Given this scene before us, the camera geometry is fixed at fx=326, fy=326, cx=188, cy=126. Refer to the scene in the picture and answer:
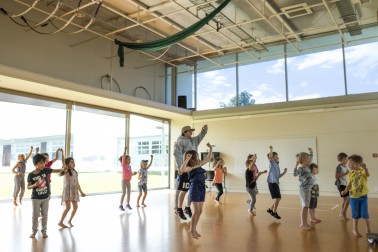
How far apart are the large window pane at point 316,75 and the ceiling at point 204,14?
785 millimetres

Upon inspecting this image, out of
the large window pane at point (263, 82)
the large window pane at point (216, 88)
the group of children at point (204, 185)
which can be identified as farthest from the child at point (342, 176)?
the large window pane at point (216, 88)

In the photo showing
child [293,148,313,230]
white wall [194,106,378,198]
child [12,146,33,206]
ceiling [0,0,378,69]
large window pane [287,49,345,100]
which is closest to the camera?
child [293,148,313,230]

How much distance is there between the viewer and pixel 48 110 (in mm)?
10180

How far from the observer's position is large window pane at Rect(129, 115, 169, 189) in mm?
12945

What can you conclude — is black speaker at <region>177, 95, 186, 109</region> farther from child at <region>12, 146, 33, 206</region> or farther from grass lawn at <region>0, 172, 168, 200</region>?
child at <region>12, 146, 33, 206</region>

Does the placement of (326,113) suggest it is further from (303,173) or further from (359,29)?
(303,173)

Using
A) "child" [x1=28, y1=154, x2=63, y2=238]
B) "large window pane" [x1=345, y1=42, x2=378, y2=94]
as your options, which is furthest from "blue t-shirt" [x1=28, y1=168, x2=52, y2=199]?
"large window pane" [x1=345, y1=42, x2=378, y2=94]

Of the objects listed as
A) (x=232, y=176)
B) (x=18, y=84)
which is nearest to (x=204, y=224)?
(x=18, y=84)

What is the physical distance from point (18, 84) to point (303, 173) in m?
7.15

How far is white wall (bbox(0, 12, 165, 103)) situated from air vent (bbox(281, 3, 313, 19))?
235 inches

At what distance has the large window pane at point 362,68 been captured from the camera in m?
10.9

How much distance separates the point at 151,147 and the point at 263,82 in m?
5.30

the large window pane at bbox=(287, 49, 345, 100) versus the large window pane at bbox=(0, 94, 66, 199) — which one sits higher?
the large window pane at bbox=(287, 49, 345, 100)

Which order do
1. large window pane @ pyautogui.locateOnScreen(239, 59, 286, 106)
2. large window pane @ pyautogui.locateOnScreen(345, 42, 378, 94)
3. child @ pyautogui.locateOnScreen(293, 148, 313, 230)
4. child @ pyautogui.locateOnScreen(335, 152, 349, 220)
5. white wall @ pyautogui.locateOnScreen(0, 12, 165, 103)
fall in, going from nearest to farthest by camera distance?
child @ pyautogui.locateOnScreen(293, 148, 313, 230), child @ pyautogui.locateOnScreen(335, 152, 349, 220), white wall @ pyautogui.locateOnScreen(0, 12, 165, 103), large window pane @ pyautogui.locateOnScreen(345, 42, 378, 94), large window pane @ pyautogui.locateOnScreen(239, 59, 286, 106)
